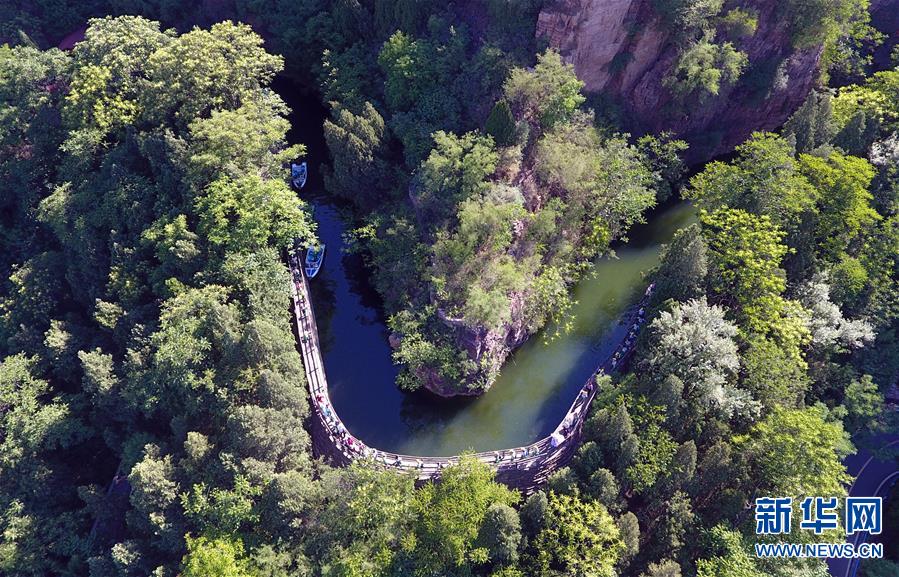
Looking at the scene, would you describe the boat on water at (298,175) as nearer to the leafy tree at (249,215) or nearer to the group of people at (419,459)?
the leafy tree at (249,215)

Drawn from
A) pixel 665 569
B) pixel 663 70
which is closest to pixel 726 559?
pixel 665 569

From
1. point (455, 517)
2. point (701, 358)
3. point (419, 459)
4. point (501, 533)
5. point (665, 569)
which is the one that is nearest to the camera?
point (665, 569)

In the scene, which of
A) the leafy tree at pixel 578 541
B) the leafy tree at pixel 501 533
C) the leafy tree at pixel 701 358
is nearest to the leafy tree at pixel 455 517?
the leafy tree at pixel 501 533

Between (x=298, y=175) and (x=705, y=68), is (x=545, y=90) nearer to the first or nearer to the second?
(x=705, y=68)

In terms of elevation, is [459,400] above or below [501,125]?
below

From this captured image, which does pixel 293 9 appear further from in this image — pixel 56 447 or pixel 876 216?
pixel 876 216

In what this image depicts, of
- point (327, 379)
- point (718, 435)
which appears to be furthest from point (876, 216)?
point (327, 379)
